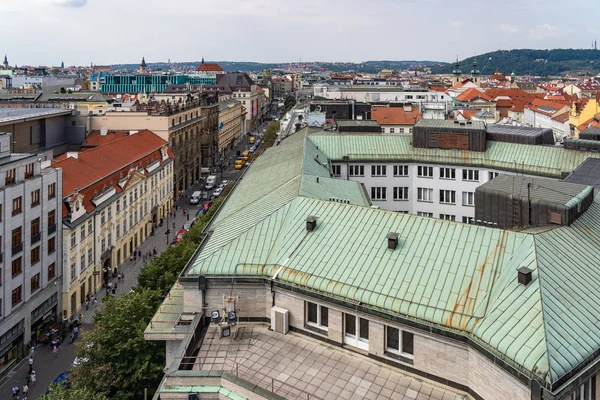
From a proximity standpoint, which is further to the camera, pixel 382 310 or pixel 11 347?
pixel 11 347

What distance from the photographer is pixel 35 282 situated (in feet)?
173

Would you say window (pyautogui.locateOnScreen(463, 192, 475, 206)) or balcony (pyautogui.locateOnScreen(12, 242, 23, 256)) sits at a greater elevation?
window (pyautogui.locateOnScreen(463, 192, 475, 206))

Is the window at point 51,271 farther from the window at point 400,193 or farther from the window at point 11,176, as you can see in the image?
the window at point 400,193

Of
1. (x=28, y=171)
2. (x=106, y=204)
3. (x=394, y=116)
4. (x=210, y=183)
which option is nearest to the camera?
(x=28, y=171)

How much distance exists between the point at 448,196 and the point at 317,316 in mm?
42067

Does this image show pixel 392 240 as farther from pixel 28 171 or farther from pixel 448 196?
pixel 448 196

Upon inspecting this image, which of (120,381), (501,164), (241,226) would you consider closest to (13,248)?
(120,381)

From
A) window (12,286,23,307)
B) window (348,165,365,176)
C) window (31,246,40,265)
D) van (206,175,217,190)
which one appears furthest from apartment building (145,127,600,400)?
van (206,175,217,190)

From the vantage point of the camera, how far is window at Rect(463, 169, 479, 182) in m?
62.4

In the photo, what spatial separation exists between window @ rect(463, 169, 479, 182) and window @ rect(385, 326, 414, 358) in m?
42.3

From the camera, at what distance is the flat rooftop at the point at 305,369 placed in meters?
21.7

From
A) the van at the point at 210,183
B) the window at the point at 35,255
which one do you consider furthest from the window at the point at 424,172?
the van at the point at 210,183

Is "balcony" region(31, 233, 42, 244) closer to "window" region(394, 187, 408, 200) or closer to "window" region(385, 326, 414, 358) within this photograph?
"window" region(394, 187, 408, 200)

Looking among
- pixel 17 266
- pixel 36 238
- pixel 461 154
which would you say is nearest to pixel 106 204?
pixel 36 238
